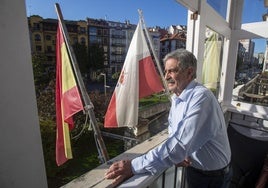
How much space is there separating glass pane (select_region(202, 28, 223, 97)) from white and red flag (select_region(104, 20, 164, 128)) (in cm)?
57

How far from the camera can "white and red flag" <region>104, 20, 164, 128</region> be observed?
241cm

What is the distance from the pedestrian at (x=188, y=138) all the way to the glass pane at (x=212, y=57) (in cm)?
146

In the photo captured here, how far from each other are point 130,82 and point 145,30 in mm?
791

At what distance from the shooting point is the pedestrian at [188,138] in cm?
73

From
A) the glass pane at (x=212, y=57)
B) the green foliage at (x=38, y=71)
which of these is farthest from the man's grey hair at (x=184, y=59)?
the glass pane at (x=212, y=57)

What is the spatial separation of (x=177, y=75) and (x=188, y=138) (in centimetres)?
29

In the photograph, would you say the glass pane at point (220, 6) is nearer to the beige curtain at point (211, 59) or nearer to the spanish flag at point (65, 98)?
the beige curtain at point (211, 59)

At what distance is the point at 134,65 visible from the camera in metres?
2.42

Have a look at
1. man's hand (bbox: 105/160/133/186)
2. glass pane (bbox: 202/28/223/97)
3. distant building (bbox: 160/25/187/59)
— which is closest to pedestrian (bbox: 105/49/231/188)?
man's hand (bbox: 105/160/133/186)

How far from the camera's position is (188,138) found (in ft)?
2.37

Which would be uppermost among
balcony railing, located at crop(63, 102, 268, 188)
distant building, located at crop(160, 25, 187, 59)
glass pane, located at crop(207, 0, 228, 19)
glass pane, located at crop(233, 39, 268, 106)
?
distant building, located at crop(160, 25, 187, 59)

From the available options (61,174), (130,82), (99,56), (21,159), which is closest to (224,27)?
(130,82)

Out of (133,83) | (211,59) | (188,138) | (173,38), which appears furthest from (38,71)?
(173,38)

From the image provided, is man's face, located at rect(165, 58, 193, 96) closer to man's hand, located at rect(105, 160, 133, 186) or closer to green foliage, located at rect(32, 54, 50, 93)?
man's hand, located at rect(105, 160, 133, 186)
